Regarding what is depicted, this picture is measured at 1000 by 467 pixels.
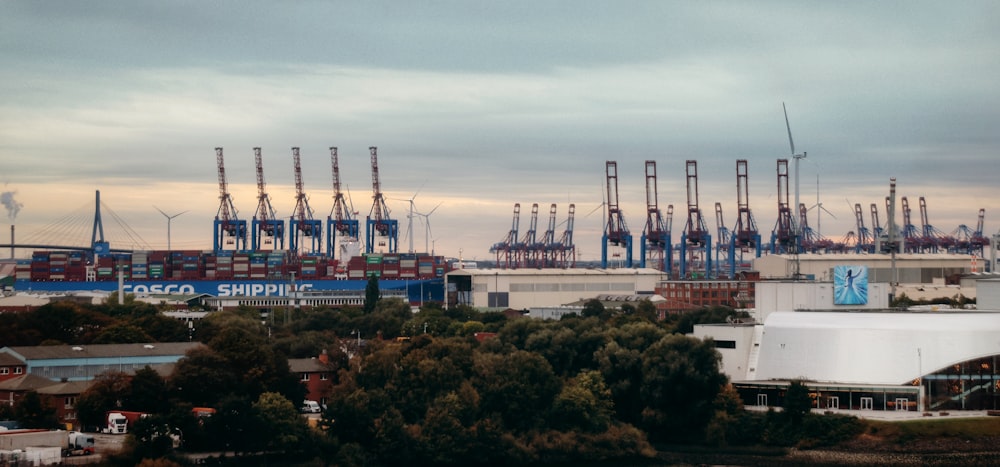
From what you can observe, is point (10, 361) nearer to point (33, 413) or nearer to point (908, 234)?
point (33, 413)

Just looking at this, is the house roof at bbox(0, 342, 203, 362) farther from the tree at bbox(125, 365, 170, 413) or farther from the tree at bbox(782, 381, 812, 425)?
the tree at bbox(782, 381, 812, 425)

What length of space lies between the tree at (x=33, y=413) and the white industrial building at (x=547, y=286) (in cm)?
6760

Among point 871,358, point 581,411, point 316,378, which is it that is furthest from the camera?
point 316,378

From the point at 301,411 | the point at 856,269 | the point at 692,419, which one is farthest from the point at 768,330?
the point at 301,411

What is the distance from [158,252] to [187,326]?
67.0 metres

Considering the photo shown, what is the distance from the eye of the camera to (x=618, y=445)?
178 feet

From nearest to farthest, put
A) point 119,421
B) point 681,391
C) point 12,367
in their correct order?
1. point 119,421
2. point 681,391
3. point 12,367

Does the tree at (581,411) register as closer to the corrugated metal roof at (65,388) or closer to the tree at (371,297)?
the corrugated metal roof at (65,388)

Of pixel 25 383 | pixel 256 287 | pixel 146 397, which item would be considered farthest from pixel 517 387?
pixel 256 287

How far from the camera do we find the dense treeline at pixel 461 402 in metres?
48.5

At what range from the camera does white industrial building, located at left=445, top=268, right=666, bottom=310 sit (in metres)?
117

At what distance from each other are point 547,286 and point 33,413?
7078 centimetres

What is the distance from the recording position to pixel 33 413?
4981 cm

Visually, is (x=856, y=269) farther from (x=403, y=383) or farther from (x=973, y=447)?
(x=403, y=383)
